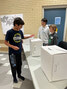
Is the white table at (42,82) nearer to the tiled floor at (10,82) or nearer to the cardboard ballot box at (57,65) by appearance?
the cardboard ballot box at (57,65)

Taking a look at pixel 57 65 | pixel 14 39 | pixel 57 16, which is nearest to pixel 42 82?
pixel 57 65

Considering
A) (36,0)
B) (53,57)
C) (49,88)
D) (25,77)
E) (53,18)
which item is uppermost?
(36,0)

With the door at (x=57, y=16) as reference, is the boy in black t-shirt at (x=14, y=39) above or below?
below

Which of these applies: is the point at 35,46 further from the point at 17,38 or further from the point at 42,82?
the point at 42,82

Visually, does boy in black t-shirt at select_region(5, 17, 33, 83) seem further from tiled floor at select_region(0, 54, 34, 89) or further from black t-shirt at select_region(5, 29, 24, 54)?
tiled floor at select_region(0, 54, 34, 89)

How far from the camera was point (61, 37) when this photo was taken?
372cm

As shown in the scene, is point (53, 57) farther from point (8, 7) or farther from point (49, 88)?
point (8, 7)

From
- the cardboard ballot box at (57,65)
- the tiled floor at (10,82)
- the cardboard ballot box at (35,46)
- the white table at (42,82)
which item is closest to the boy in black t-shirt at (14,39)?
the cardboard ballot box at (35,46)

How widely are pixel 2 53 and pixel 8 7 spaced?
2060 millimetres

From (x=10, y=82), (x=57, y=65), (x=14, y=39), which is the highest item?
(x=14, y=39)

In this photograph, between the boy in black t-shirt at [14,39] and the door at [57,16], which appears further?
the door at [57,16]

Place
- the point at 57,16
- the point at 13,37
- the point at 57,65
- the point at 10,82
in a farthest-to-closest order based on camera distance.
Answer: the point at 57,16 → the point at 10,82 → the point at 13,37 → the point at 57,65

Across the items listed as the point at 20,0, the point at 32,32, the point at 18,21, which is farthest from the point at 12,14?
the point at 18,21

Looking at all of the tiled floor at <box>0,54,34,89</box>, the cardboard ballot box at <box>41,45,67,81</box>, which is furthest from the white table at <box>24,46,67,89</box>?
the tiled floor at <box>0,54,34,89</box>
